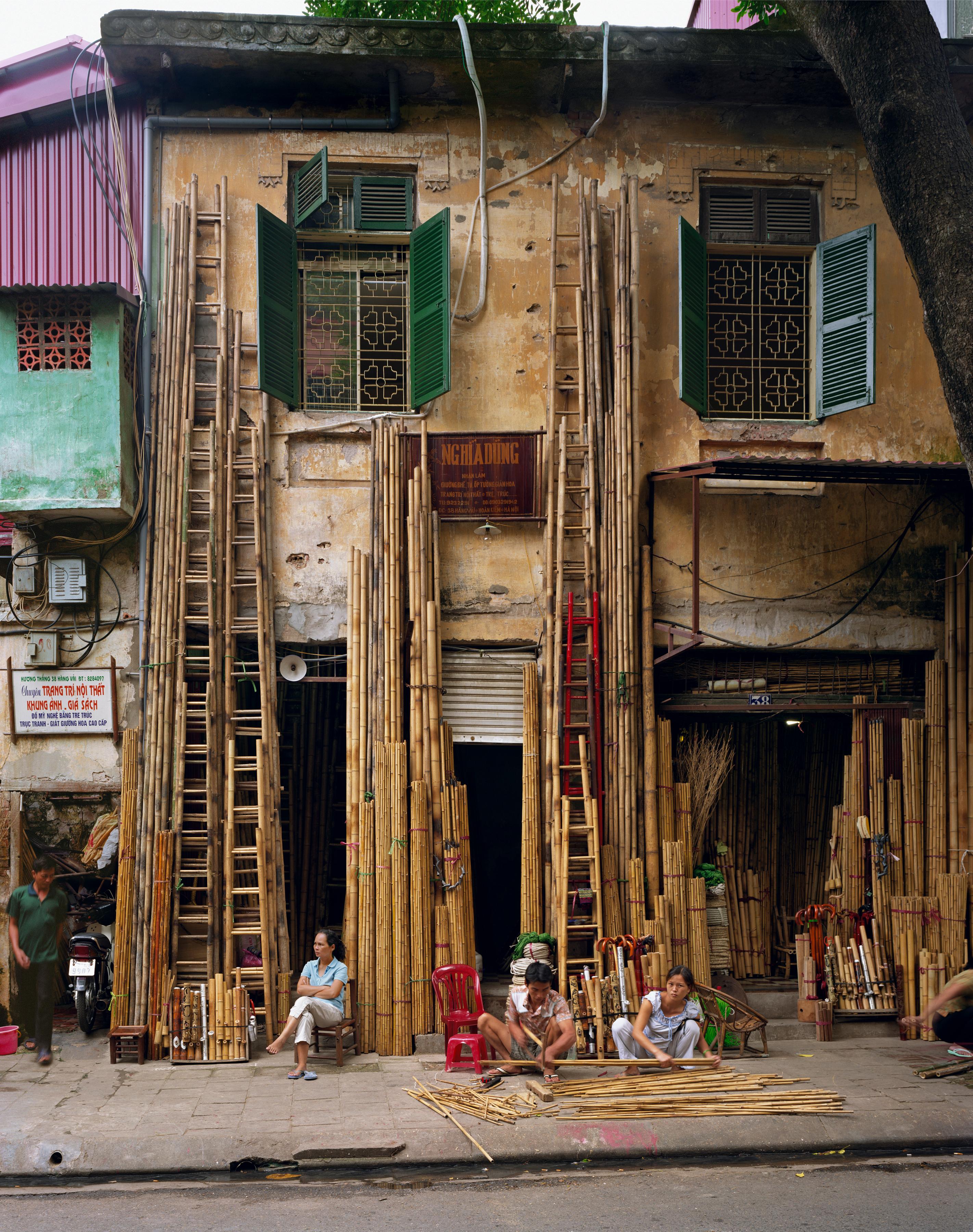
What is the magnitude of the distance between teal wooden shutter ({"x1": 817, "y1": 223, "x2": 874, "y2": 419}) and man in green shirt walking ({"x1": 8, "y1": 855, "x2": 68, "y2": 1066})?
7060 mm

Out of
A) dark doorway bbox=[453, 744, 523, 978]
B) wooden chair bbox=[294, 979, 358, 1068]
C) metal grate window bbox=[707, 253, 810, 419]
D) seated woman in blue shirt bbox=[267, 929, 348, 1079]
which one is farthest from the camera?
dark doorway bbox=[453, 744, 523, 978]

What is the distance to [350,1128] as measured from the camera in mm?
6574

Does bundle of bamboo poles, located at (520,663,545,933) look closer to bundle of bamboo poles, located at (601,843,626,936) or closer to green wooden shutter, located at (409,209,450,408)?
bundle of bamboo poles, located at (601,843,626,936)

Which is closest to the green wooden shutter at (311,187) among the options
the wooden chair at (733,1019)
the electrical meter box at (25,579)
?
the electrical meter box at (25,579)

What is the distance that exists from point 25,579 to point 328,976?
386 centimetres

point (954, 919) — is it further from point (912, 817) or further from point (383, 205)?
point (383, 205)

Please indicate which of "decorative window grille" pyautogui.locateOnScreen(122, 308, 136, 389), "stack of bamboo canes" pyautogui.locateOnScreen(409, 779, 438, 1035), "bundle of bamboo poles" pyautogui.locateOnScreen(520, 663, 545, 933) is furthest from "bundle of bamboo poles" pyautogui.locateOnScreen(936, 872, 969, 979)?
"decorative window grille" pyautogui.locateOnScreen(122, 308, 136, 389)

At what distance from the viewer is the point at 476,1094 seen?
7012mm

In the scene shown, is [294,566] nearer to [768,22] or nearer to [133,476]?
[133,476]

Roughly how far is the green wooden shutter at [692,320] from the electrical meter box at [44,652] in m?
5.32

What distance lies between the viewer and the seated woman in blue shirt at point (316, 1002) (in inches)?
303

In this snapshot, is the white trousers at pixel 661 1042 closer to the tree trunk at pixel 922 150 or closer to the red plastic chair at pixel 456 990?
the red plastic chair at pixel 456 990

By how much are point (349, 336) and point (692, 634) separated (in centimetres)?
376

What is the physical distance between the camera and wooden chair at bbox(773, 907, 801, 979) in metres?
10.1
